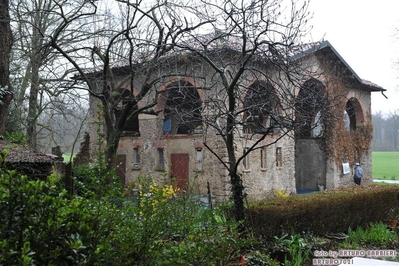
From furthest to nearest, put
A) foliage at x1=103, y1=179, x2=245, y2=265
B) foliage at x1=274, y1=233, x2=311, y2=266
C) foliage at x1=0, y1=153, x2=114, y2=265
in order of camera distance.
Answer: foliage at x1=274, y1=233, x2=311, y2=266, foliage at x1=103, y1=179, x2=245, y2=265, foliage at x1=0, y1=153, x2=114, y2=265

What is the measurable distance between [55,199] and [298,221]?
5.06 meters

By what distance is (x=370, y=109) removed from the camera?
22312 mm

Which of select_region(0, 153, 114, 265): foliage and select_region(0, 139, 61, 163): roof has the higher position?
select_region(0, 139, 61, 163): roof

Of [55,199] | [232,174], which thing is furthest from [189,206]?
[55,199]

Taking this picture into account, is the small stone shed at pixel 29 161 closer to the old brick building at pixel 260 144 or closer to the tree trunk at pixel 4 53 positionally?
the tree trunk at pixel 4 53

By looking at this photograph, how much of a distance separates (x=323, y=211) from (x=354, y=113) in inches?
633

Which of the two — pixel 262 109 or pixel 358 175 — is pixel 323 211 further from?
pixel 358 175

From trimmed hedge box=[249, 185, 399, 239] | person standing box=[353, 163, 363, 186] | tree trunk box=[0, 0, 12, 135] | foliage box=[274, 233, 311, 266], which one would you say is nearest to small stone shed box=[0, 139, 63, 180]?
tree trunk box=[0, 0, 12, 135]

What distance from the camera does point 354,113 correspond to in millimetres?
21859

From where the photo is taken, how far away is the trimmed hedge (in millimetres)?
6367

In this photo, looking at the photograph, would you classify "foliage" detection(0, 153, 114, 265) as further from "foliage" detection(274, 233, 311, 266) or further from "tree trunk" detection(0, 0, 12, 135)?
"tree trunk" detection(0, 0, 12, 135)

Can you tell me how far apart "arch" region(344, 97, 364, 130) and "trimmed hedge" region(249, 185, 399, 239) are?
1310 cm

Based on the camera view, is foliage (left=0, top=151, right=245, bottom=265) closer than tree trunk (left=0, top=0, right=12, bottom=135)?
Yes

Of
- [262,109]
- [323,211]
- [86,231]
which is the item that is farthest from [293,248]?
[86,231]
